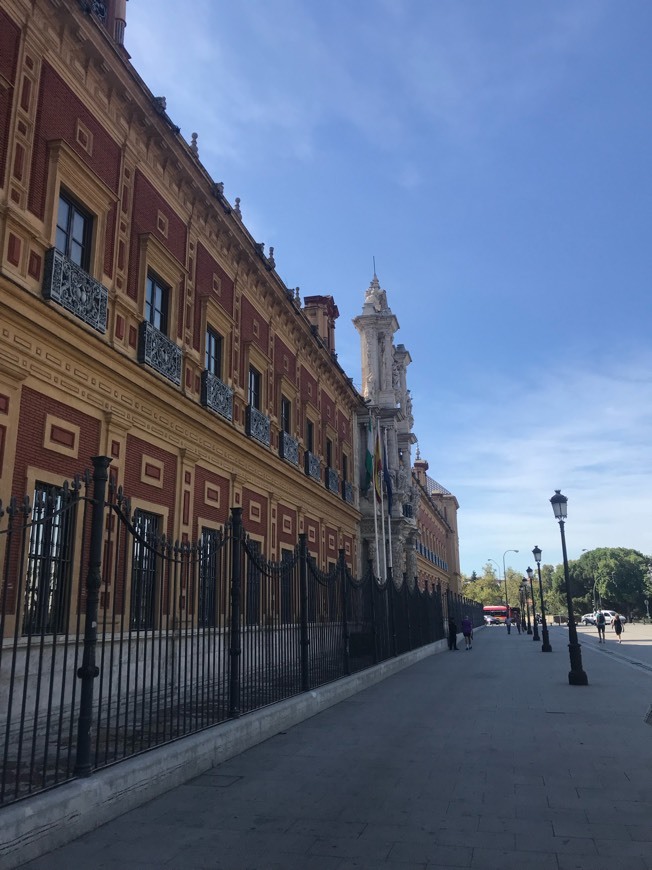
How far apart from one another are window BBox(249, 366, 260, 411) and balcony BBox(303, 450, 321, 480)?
3.88 meters

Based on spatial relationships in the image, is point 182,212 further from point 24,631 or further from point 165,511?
point 24,631

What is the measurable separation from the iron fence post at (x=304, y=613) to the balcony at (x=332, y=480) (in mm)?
12877

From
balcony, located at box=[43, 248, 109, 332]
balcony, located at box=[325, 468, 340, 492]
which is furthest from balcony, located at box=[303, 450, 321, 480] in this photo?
balcony, located at box=[43, 248, 109, 332]

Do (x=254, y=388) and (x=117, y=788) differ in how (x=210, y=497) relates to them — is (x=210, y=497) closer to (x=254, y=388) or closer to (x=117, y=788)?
(x=254, y=388)

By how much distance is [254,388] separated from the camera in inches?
720

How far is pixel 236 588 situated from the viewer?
838 cm

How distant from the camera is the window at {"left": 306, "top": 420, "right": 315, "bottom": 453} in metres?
22.9

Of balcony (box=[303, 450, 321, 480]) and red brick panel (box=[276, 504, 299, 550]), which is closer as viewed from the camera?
red brick panel (box=[276, 504, 299, 550])

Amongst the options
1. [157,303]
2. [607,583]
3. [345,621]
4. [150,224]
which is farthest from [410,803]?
[607,583]

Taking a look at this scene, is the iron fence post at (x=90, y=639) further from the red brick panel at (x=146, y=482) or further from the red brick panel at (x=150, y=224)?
the red brick panel at (x=150, y=224)

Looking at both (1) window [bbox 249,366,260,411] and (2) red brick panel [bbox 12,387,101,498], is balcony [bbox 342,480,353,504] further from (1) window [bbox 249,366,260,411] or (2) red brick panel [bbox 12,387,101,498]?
(2) red brick panel [bbox 12,387,101,498]

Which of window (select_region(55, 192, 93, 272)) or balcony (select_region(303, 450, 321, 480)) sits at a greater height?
window (select_region(55, 192, 93, 272))

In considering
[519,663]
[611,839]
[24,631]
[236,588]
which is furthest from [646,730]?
[519,663]

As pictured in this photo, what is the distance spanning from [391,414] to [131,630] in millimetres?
26369
